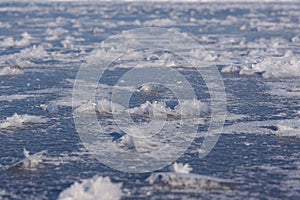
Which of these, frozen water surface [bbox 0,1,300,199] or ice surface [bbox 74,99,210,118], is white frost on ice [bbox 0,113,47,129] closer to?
frozen water surface [bbox 0,1,300,199]

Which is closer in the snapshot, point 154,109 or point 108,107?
point 154,109

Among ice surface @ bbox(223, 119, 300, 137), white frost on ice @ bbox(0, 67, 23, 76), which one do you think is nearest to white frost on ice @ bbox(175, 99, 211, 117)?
ice surface @ bbox(223, 119, 300, 137)

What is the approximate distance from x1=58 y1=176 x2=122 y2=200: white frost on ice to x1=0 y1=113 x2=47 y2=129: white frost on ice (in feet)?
9.08

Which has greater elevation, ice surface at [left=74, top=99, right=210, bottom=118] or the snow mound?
ice surface at [left=74, top=99, right=210, bottom=118]

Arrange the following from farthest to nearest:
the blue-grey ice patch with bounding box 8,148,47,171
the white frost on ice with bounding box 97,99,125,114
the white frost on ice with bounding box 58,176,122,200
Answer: the white frost on ice with bounding box 97,99,125,114, the blue-grey ice patch with bounding box 8,148,47,171, the white frost on ice with bounding box 58,176,122,200

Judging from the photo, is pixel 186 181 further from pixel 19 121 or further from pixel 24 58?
pixel 24 58

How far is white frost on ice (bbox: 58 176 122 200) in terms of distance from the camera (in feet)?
17.9

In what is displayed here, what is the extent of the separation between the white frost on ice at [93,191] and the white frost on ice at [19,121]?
2766 millimetres

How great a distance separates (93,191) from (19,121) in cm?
306

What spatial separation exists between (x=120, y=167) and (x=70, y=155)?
72cm

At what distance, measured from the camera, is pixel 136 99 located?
32.4 ft

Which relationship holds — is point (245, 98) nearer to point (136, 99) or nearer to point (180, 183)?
point (136, 99)

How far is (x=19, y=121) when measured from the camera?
8.27m

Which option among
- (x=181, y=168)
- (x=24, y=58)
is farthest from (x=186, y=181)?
(x=24, y=58)
